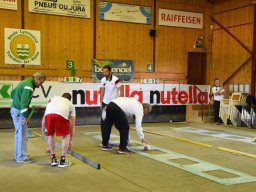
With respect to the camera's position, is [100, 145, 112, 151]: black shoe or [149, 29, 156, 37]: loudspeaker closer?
[100, 145, 112, 151]: black shoe

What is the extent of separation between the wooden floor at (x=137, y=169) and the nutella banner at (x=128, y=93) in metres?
2.78

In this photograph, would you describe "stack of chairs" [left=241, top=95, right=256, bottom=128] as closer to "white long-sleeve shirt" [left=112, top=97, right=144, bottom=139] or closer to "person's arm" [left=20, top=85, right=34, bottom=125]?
"white long-sleeve shirt" [left=112, top=97, right=144, bottom=139]

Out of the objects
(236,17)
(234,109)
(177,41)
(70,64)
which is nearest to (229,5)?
(236,17)

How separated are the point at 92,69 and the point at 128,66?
1468 mm

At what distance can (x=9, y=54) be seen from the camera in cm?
1215

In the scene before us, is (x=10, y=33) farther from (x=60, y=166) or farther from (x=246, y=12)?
(x=246, y=12)

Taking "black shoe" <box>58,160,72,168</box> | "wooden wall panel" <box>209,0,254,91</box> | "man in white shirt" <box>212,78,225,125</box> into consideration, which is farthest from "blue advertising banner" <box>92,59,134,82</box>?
"black shoe" <box>58,160,72,168</box>

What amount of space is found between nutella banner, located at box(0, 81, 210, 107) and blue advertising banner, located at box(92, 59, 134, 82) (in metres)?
0.45

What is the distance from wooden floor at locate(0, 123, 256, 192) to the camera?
5.20m

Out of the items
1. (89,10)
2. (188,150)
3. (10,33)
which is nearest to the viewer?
(188,150)

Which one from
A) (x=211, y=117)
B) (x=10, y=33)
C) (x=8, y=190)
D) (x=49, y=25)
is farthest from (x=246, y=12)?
(x=8, y=190)

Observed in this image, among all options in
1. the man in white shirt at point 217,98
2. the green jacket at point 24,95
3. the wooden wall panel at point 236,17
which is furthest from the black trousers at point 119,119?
the wooden wall panel at point 236,17

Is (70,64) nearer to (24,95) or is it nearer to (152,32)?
(152,32)

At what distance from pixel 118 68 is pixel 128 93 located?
1066mm
